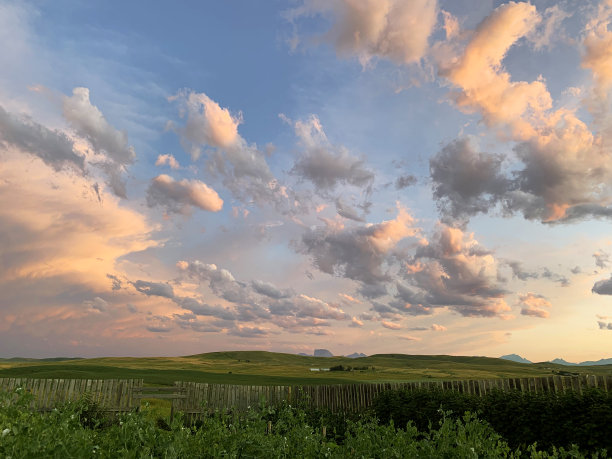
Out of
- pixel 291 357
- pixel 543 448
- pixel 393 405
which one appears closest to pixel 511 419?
pixel 543 448

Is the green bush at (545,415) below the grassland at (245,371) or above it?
above

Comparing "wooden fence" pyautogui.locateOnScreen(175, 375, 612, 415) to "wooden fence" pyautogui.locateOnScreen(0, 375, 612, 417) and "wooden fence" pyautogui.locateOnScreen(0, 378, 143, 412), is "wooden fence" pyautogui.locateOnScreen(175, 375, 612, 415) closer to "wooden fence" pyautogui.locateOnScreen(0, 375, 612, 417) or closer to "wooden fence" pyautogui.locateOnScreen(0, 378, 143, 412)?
"wooden fence" pyautogui.locateOnScreen(0, 375, 612, 417)

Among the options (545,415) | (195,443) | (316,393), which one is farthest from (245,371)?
(195,443)

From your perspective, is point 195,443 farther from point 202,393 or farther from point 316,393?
point 202,393

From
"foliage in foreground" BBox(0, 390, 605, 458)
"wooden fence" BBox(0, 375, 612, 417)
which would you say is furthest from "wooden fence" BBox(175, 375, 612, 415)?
"foliage in foreground" BBox(0, 390, 605, 458)

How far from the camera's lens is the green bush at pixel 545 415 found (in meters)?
9.26

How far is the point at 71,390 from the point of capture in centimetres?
1783

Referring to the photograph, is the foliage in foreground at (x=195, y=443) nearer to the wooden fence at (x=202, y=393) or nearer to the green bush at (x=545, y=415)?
the green bush at (x=545, y=415)

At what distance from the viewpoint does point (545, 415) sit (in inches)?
403

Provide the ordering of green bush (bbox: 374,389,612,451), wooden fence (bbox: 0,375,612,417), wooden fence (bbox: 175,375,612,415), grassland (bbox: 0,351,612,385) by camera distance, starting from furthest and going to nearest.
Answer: grassland (bbox: 0,351,612,385), wooden fence (bbox: 0,375,612,417), wooden fence (bbox: 175,375,612,415), green bush (bbox: 374,389,612,451)

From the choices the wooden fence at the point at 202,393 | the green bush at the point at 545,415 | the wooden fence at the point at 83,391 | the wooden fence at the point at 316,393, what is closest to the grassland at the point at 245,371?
the wooden fence at the point at 83,391

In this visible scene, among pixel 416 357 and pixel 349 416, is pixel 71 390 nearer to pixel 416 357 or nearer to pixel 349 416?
pixel 349 416

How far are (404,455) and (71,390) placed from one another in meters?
17.7

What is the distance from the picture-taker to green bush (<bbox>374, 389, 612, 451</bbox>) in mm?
9258
